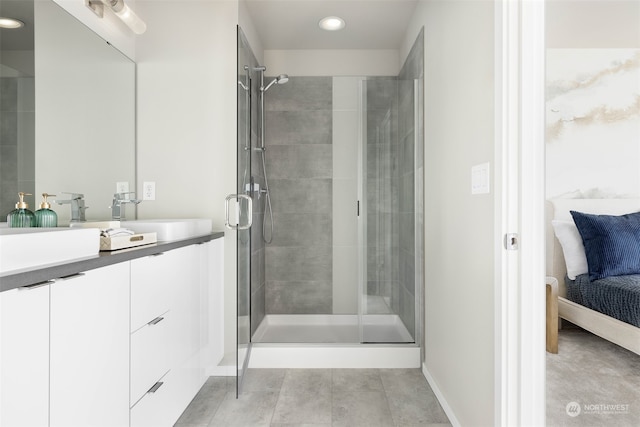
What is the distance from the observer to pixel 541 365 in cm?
124

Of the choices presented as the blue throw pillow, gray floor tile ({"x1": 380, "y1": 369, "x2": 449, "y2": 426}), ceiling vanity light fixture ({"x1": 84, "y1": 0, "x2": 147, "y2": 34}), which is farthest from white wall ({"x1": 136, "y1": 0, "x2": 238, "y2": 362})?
the blue throw pillow

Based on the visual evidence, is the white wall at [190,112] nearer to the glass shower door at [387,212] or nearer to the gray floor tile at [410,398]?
the glass shower door at [387,212]

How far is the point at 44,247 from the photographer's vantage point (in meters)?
0.95

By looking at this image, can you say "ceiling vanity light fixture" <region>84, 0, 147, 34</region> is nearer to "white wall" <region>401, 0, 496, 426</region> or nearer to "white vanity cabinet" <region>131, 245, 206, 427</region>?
"white vanity cabinet" <region>131, 245, 206, 427</region>

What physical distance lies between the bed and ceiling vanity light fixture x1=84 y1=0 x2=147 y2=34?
2.29 meters

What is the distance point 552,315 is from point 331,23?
2496 mm

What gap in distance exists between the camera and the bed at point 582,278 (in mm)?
903

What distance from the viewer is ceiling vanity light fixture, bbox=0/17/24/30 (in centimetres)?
144

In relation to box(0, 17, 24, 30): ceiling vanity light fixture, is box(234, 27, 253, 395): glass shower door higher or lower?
lower

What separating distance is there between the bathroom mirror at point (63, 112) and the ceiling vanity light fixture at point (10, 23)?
0.03 metres

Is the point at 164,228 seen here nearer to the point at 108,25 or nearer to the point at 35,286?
the point at 35,286

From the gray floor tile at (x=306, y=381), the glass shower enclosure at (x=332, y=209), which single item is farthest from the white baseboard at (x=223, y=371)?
the gray floor tile at (x=306, y=381)

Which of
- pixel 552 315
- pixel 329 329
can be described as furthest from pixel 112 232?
pixel 329 329

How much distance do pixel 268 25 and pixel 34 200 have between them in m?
2.09
